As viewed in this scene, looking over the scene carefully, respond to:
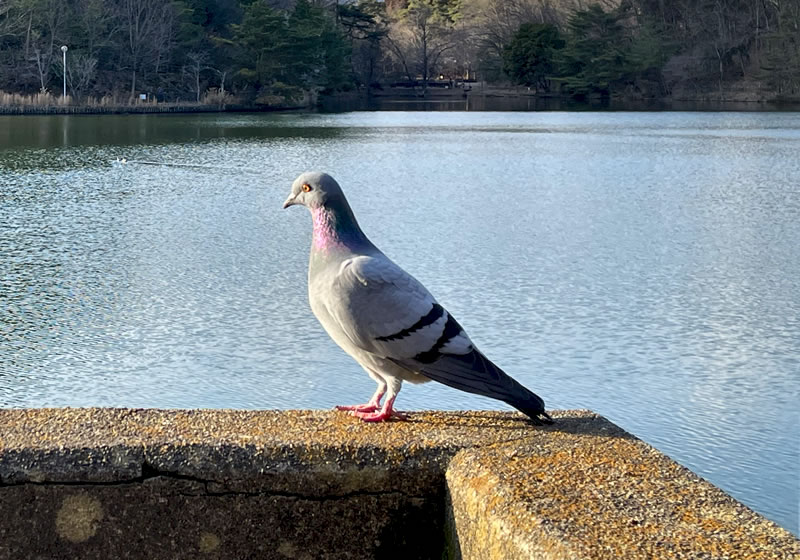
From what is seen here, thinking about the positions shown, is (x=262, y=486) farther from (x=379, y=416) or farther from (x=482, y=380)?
(x=482, y=380)

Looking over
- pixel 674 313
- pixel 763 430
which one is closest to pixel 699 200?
pixel 674 313

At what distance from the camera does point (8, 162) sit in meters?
16.5

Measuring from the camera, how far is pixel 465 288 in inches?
286

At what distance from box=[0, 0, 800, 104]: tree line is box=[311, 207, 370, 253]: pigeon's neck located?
40835 millimetres

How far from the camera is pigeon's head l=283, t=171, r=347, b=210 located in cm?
250

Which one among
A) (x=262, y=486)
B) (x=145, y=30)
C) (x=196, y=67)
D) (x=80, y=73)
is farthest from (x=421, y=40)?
(x=262, y=486)

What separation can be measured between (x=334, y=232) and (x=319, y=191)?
3.9 inches

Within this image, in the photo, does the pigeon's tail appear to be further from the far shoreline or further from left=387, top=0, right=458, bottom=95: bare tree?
left=387, top=0, right=458, bottom=95: bare tree

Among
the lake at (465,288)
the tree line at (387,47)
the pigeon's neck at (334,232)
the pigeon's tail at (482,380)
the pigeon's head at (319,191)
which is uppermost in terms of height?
the tree line at (387,47)

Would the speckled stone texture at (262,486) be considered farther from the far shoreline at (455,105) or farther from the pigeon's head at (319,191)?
the far shoreline at (455,105)

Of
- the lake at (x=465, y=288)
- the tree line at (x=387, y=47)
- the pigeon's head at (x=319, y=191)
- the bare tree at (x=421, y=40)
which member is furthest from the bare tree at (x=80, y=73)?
the pigeon's head at (x=319, y=191)

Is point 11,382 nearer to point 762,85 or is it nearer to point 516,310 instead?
point 516,310

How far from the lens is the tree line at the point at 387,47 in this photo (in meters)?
43.8

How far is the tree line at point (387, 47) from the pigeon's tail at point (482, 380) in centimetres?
4106
